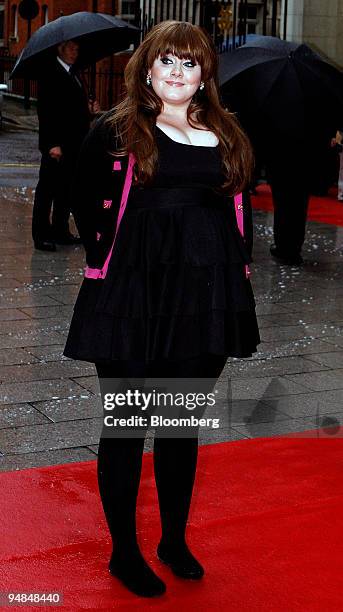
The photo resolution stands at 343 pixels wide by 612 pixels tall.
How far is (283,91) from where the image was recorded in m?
9.73

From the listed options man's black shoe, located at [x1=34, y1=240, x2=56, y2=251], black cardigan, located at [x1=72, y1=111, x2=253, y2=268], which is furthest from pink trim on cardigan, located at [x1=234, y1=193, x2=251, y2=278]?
man's black shoe, located at [x1=34, y1=240, x2=56, y2=251]

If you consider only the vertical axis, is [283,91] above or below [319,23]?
above

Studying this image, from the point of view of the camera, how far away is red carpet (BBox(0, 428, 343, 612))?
402 centimetres

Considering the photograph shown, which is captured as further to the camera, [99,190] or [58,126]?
[58,126]

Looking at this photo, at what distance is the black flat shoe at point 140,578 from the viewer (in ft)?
13.0

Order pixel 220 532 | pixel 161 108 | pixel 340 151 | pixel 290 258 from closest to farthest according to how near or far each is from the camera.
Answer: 1. pixel 161 108
2. pixel 220 532
3. pixel 290 258
4. pixel 340 151

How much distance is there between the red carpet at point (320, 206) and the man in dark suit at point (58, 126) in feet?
12.3

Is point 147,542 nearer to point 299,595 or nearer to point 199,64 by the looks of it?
point 299,595

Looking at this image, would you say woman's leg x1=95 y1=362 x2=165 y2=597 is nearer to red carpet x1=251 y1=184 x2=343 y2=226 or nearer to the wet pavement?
the wet pavement

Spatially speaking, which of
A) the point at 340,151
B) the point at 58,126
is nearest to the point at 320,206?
the point at 340,151

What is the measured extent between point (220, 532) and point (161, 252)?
48.7 inches

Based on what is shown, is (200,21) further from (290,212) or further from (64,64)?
(290,212)

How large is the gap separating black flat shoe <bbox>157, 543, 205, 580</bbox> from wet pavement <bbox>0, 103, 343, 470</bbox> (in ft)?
4.04

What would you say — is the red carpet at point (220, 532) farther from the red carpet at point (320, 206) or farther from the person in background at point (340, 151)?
the person in background at point (340, 151)
